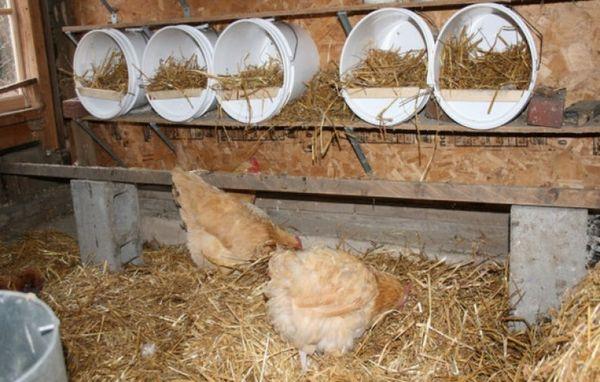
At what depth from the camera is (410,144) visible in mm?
3730

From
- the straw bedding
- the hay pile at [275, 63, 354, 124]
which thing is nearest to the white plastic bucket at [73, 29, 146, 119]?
the hay pile at [275, 63, 354, 124]

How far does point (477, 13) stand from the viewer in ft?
9.98

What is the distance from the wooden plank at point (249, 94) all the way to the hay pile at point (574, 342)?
6.38 feet

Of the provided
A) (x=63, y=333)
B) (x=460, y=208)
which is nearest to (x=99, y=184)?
(x=63, y=333)

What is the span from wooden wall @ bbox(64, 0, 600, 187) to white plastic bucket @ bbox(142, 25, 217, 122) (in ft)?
1.27

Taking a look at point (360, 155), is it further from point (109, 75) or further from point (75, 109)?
point (75, 109)

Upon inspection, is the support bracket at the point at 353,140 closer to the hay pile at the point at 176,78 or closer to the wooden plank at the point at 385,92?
the wooden plank at the point at 385,92

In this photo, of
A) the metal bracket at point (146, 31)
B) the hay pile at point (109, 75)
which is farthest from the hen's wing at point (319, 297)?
the metal bracket at point (146, 31)

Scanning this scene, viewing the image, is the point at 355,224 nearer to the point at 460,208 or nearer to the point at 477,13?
the point at 460,208

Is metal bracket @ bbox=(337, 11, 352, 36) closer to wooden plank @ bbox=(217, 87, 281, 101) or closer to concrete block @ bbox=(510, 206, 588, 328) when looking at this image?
wooden plank @ bbox=(217, 87, 281, 101)

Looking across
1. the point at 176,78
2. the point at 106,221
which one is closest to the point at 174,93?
the point at 176,78

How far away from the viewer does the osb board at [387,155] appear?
335 centimetres

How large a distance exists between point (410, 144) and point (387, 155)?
0.62ft

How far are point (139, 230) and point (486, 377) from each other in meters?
2.60
